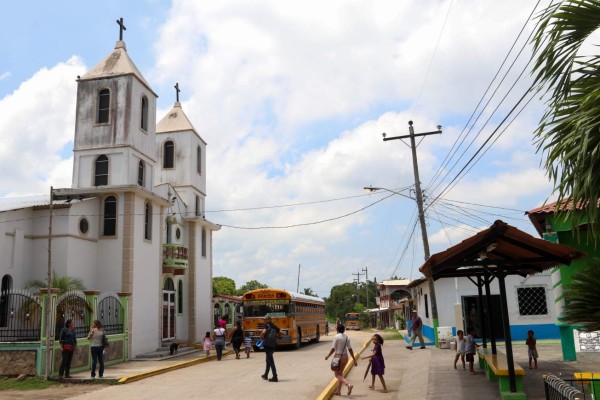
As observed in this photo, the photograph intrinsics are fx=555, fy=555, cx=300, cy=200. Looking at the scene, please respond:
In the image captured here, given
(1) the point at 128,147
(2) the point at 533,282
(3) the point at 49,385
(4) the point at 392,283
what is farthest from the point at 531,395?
(4) the point at 392,283

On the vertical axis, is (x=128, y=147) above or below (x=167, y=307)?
above

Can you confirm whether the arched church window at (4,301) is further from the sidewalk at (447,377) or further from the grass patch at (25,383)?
the sidewalk at (447,377)

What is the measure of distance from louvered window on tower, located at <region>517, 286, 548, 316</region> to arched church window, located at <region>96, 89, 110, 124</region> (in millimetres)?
20632

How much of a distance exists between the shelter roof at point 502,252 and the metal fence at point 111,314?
13.2m

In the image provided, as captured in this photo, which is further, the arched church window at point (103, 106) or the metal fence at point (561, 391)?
the arched church window at point (103, 106)

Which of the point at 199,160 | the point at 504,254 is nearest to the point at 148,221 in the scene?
the point at 199,160

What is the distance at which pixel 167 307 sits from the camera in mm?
27469

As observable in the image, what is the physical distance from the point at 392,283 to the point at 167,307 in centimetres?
4173

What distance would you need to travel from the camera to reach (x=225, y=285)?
251 ft

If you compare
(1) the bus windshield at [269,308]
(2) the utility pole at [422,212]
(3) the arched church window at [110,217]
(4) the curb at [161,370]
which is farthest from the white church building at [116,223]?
(2) the utility pole at [422,212]

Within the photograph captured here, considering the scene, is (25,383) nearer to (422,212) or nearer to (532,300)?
(422,212)

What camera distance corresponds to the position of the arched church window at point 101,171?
24672 mm

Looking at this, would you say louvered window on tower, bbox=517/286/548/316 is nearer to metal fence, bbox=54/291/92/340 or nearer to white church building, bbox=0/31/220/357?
white church building, bbox=0/31/220/357

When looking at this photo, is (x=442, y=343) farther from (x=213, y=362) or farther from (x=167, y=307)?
(x=167, y=307)
